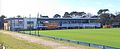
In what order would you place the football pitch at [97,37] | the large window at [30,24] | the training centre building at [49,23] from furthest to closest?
the training centre building at [49,23]
the large window at [30,24]
the football pitch at [97,37]

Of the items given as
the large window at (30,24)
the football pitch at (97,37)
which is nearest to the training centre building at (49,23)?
the large window at (30,24)

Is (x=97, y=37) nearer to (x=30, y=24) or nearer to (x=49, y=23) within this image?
(x=30, y=24)

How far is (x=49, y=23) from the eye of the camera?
108 metres

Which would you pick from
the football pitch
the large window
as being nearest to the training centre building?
the large window

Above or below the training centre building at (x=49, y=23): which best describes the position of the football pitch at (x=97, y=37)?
below

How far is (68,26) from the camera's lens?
11631cm

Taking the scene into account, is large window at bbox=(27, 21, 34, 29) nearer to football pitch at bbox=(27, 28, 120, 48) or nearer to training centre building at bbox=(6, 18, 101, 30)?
training centre building at bbox=(6, 18, 101, 30)

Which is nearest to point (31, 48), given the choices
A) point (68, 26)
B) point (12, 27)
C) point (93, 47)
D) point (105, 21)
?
point (93, 47)

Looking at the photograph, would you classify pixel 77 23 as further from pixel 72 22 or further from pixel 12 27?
pixel 12 27

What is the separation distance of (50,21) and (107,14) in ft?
84.5

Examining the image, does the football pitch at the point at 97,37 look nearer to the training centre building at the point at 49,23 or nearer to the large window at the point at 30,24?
the training centre building at the point at 49,23

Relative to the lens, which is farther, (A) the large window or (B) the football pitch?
(A) the large window

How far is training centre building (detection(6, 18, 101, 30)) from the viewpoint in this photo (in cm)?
10356

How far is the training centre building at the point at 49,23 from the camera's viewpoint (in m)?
104
